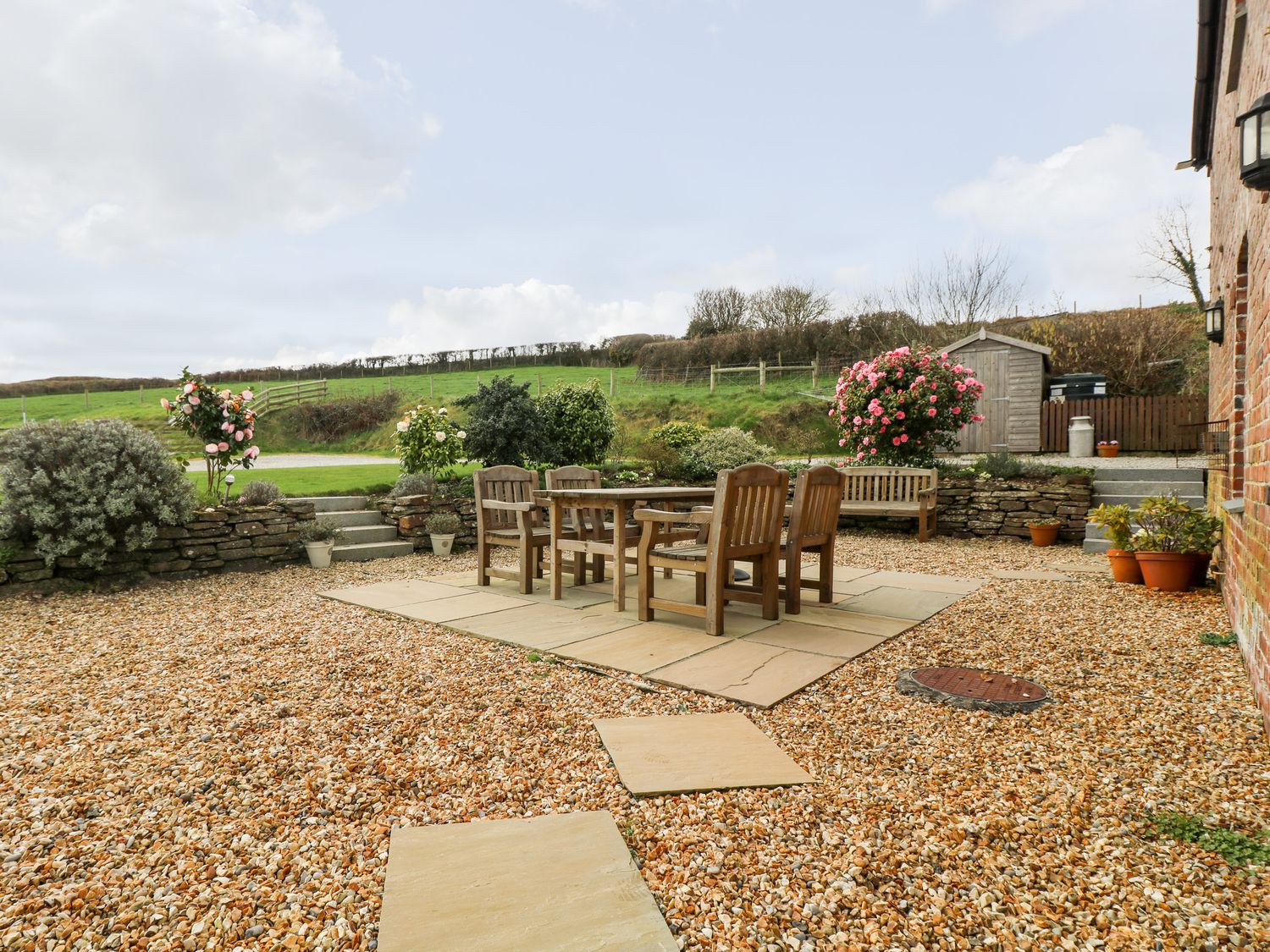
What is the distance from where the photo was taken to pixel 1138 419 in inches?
599

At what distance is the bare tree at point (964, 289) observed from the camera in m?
23.0

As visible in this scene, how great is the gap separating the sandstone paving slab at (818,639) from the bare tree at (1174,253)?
2148 centimetres

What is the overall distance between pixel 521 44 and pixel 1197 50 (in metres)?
6.79

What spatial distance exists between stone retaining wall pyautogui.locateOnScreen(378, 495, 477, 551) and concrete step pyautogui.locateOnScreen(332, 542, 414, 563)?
6.6 inches

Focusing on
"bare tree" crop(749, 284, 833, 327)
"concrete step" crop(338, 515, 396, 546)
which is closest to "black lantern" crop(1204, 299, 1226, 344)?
"concrete step" crop(338, 515, 396, 546)

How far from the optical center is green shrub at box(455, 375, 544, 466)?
1093 centimetres

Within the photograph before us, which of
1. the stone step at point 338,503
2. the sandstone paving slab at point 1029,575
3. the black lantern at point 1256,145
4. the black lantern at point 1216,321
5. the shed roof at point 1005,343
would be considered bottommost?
the sandstone paving slab at point 1029,575

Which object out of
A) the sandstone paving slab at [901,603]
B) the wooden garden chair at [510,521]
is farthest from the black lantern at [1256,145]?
the wooden garden chair at [510,521]

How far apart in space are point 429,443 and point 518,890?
8050 mm

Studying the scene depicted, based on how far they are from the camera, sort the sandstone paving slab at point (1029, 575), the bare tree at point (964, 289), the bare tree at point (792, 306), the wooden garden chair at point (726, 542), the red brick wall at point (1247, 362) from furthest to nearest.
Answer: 1. the bare tree at point (792, 306)
2. the bare tree at point (964, 289)
3. the sandstone paving slab at point (1029, 575)
4. the wooden garden chair at point (726, 542)
5. the red brick wall at point (1247, 362)

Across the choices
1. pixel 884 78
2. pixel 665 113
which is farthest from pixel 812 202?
pixel 665 113

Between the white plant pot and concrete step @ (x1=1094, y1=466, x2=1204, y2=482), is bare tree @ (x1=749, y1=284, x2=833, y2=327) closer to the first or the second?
concrete step @ (x1=1094, y1=466, x2=1204, y2=482)

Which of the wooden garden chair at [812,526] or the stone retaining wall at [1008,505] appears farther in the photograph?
the stone retaining wall at [1008,505]

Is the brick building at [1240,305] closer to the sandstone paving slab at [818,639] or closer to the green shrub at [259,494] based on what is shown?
the sandstone paving slab at [818,639]
